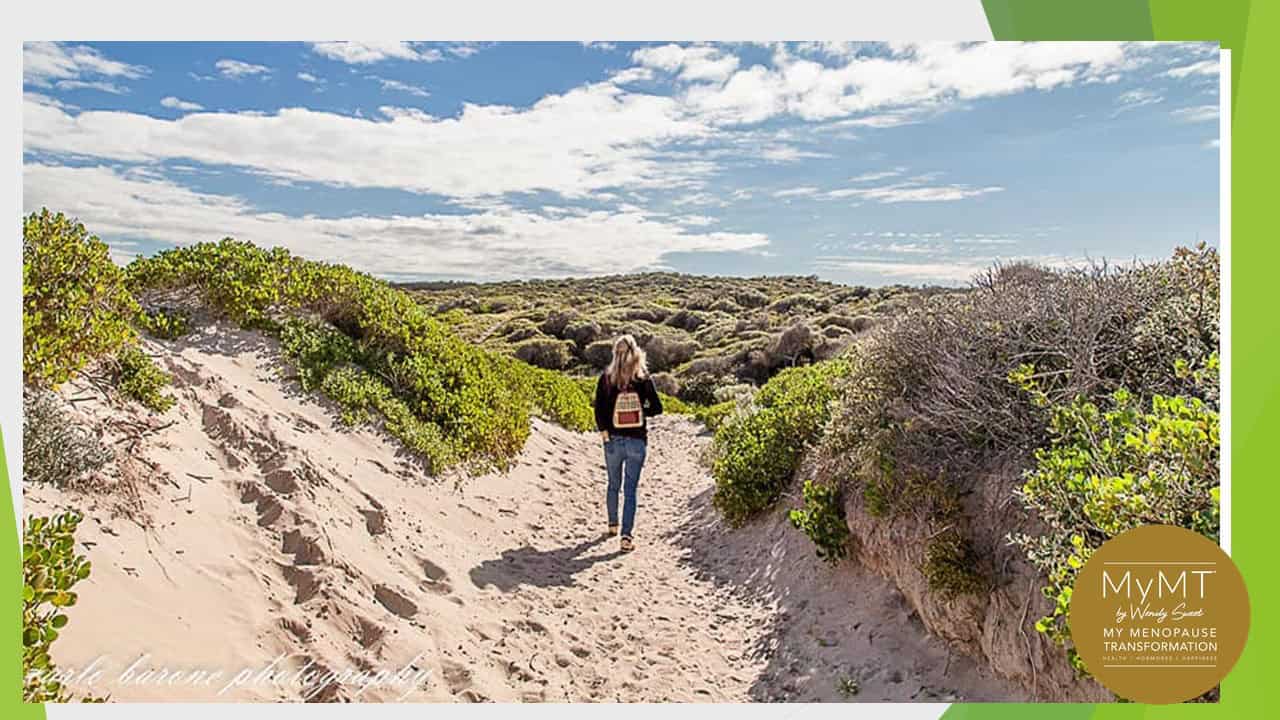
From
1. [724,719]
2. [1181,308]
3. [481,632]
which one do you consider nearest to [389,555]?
[481,632]

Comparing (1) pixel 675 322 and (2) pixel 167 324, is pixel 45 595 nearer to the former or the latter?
(2) pixel 167 324

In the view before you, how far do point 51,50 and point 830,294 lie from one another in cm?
2480

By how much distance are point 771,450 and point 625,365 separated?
6.25ft

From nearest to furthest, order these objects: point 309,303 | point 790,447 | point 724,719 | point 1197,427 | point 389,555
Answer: point 1197,427
point 724,719
point 389,555
point 790,447
point 309,303

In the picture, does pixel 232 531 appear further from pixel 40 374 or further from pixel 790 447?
pixel 790 447

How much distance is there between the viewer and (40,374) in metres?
5.17

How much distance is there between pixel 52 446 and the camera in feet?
16.1

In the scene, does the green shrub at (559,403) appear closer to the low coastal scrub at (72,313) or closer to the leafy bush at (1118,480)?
the low coastal scrub at (72,313)

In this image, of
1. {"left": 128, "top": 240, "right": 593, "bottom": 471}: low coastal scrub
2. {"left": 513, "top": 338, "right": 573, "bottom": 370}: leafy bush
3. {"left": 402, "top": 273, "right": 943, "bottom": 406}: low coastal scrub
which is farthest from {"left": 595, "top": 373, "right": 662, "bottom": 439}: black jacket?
{"left": 513, "top": 338, "right": 573, "bottom": 370}: leafy bush

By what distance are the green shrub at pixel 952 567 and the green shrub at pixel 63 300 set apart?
5.61 meters

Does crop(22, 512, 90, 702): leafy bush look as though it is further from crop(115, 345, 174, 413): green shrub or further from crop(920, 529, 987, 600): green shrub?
crop(920, 529, 987, 600): green shrub

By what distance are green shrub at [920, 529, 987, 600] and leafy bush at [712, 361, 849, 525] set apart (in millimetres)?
2956

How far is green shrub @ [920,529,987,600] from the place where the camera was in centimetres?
496

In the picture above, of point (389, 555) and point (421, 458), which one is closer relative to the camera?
point (389, 555)
